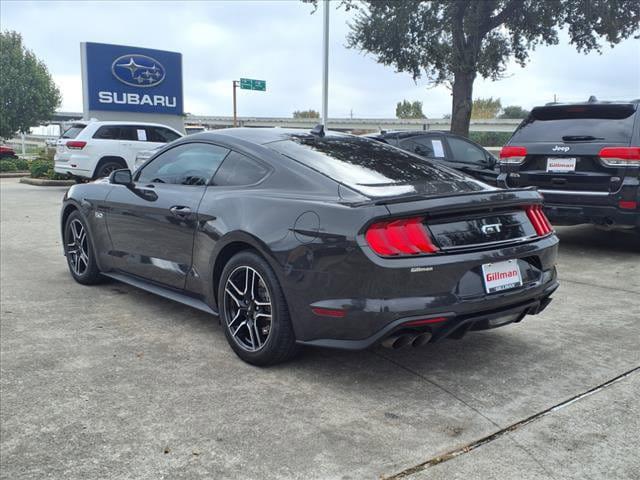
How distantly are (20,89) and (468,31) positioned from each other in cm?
3256

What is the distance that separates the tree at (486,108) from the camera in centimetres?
9397

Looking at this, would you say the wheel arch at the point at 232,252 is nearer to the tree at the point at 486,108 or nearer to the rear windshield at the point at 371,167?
the rear windshield at the point at 371,167

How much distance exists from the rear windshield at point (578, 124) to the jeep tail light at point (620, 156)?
0.12 metres

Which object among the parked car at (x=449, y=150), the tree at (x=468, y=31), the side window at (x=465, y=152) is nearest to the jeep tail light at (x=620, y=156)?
the parked car at (x=449, y=150)

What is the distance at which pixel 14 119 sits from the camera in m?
39.5

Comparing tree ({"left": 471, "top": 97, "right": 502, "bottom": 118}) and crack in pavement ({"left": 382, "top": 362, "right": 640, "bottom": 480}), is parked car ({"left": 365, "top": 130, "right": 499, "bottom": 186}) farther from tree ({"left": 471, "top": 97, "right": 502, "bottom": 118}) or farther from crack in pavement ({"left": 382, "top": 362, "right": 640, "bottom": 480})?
tree ({"left": 471, "top": 97, "right": 502, "bottom": 118})

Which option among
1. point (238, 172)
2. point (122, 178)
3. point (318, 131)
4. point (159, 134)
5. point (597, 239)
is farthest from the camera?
point (159, 134)

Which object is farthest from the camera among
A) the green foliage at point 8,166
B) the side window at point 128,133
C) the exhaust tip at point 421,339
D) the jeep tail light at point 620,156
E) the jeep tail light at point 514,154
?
the green foliage at point 8,166

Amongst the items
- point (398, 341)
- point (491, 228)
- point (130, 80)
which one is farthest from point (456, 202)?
point (130, 80)

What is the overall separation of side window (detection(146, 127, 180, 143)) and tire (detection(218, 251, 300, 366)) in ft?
39.8

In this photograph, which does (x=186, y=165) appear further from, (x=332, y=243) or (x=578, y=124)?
(x=578, y=124)

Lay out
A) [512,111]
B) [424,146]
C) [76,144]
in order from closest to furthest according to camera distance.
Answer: [424,146] < [76,144] < [512,111]

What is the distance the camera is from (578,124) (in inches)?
282

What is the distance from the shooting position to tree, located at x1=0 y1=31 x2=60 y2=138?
39.0m
